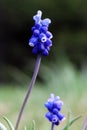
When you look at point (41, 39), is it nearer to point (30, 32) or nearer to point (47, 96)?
point (47, 96)

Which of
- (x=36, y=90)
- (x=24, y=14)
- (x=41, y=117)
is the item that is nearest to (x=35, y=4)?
(x=24, y=14)

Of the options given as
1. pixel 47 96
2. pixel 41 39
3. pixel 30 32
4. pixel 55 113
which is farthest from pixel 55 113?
pixel 30 32

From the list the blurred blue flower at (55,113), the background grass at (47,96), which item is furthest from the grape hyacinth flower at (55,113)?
the background grass at (47,96)

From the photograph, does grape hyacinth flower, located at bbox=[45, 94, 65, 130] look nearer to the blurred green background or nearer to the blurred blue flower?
the blurred blue flower

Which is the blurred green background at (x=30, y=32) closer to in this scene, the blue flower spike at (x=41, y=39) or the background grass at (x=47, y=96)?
the background grass at (x=47, y=96)

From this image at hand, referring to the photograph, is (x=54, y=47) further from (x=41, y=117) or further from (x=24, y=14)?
(x=41, y=117)

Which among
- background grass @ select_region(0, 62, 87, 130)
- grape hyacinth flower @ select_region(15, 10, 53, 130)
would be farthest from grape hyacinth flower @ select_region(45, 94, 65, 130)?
background grass @ select_region(0, 62, 87, 130)
